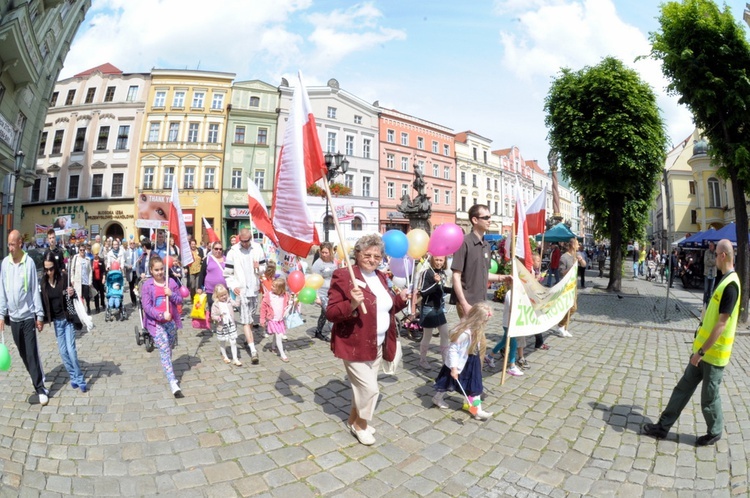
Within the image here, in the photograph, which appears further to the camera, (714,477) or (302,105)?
(302,105)

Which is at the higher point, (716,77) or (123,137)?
(123,137)

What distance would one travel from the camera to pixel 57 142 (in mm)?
33688

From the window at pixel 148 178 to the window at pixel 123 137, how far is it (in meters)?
2.85

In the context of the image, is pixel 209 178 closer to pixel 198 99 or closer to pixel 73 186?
pixel 198 99

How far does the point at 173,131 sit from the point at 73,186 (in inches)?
380

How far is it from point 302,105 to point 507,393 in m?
4.10

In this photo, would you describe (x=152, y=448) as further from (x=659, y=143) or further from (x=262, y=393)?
(x=659, y=143)

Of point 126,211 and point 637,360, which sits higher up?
point 126,211

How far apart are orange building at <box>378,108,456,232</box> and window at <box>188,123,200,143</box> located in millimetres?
18184

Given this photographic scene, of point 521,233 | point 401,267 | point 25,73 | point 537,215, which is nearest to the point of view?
point 521,233

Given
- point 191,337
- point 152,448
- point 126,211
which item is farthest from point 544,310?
point 126,211

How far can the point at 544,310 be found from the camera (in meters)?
5.44

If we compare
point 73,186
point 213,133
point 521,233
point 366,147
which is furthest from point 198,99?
point 521,233

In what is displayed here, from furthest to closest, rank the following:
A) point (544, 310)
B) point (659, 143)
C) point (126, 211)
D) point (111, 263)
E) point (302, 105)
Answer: point (126, 211) → point (659, 143) → point (111, 263) → point (544, 310) → point (302, 105)
